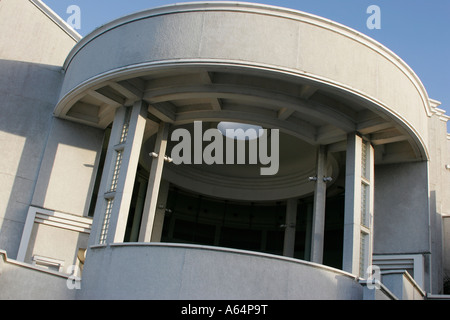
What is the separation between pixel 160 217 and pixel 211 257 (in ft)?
33.0

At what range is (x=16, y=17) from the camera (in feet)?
56.3

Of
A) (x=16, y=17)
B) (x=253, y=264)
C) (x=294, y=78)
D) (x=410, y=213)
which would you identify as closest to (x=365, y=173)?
(x=410, y=213)

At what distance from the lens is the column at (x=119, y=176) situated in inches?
537

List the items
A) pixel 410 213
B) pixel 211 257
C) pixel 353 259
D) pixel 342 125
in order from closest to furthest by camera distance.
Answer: pixel 211 257 < pixel 353 259 < pixel 342 125 < pixel 410 213

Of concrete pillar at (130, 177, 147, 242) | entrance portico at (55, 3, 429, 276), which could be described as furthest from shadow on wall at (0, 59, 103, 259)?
concrete pillar at (130, 177, 147, 242)

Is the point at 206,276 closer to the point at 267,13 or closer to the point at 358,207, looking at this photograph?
the point at 358,207

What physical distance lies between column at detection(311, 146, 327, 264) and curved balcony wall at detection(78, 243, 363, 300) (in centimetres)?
275

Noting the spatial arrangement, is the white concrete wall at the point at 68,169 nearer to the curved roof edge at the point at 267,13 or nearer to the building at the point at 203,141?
the building at the point at 203,141

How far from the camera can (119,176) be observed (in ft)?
46.4

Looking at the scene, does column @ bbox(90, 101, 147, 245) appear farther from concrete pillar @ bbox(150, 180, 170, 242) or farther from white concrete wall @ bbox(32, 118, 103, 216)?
concrete pillar @ bbox(150, 180, 170, 242)

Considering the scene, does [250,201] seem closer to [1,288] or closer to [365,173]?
[365,173]

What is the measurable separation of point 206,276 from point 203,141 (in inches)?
378
